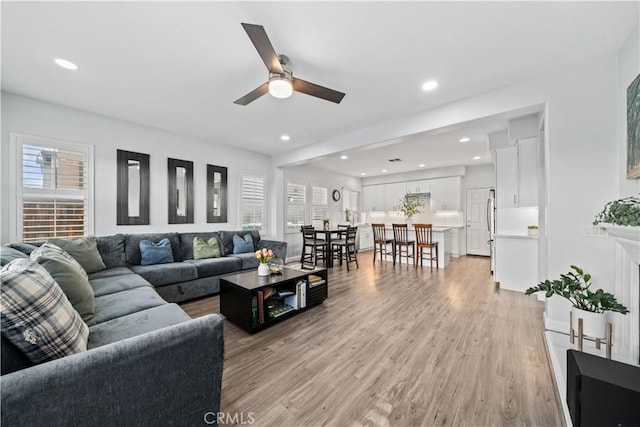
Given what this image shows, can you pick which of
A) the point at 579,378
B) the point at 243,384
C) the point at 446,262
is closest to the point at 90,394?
the point at 243,384

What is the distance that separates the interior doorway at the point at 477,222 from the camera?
22.9ft

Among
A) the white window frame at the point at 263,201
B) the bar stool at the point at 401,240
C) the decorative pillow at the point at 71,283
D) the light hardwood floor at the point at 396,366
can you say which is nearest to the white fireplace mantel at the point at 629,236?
the light hardwood floor at the point at 396,366

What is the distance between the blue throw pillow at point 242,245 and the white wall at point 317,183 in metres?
1.59

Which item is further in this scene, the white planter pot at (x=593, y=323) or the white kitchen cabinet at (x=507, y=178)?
the white kitchen cabinet at (x=507, y=178)

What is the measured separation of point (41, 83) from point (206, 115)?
1.66 meters

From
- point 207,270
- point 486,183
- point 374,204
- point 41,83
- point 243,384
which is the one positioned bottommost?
point 243,384

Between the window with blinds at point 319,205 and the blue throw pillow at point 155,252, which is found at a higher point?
the window with blinds at point 319,205

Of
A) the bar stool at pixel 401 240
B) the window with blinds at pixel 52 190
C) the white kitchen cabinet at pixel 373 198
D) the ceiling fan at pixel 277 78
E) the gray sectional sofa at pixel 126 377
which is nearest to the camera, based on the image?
the gray sectional sofa at pixel 126 377

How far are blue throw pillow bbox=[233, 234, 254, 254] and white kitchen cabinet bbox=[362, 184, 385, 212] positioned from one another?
538 centimetres

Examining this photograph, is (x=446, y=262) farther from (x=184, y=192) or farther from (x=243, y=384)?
(x=184, y=192)

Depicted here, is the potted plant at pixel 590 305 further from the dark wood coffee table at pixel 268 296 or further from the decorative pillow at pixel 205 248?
the decorative pillow at pixel 205 248

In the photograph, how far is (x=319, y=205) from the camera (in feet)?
24.4

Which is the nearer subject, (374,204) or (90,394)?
(90,394)

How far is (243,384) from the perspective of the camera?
68.2 inches
